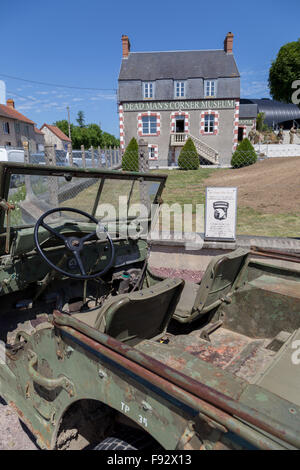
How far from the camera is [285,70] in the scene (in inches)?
1035

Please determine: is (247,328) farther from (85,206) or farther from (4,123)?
(4,123)

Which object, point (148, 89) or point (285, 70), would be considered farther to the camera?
point (148, 89)

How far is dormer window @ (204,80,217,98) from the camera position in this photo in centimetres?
2708

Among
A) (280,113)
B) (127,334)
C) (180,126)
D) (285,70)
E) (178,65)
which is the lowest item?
(127,334)

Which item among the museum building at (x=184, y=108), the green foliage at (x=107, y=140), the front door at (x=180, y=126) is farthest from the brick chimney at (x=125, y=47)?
the green foliage at (x=107, y=140)

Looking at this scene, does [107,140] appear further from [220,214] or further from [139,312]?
[139,312]

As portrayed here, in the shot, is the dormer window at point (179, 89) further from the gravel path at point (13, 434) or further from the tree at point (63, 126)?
the tree at point (63, 126)

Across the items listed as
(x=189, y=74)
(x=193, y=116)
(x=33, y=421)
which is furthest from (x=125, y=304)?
(x=189, y=74)

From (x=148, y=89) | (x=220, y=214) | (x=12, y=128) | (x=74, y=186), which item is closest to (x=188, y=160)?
(x=148, y=89)

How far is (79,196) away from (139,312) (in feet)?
5.67

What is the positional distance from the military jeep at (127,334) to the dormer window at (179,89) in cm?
2608

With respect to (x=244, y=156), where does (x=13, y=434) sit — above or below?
below

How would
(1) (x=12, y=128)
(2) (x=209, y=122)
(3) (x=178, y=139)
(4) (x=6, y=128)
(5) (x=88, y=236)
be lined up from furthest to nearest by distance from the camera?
(1) (x=12, y=128) → (4) (x=6, y=128) → (2) (x=209, y=122) → (3) (x=178, y=139) → (5) (x=88, y=236)

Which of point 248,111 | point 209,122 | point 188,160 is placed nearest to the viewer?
point 188,160
